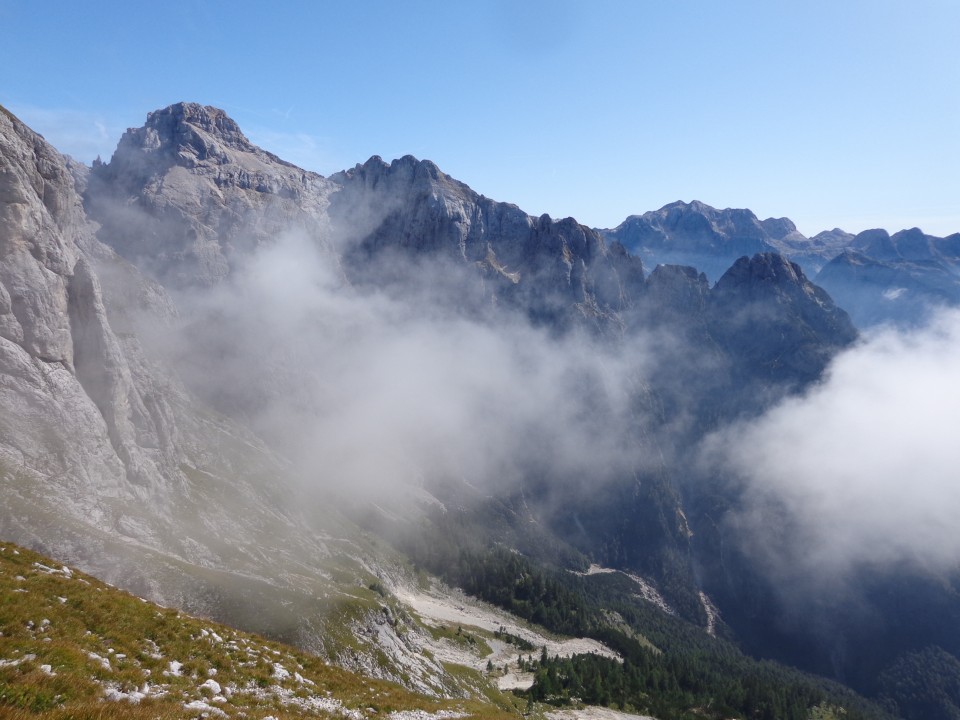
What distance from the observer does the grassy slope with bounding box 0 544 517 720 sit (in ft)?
54.2

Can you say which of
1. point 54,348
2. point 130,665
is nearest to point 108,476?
point 54,348

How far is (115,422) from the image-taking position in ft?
308

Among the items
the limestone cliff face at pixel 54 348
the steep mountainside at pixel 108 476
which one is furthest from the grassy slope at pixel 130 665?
the limestone cliff face at pixel 54 348

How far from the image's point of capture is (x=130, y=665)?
2219 centimetres

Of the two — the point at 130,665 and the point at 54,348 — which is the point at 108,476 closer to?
the point at 54,348

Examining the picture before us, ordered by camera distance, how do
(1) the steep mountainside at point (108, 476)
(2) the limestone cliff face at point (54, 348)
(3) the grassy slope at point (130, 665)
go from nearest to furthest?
(3) the grassy slope at point (130, 665) → (1) the steep mountainside at point (108, 476) → (2) the limestone cliff face at point (54, 348)

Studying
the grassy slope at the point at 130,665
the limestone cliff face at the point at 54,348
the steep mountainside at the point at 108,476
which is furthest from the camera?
the limestone cliff face at the point at 54,348

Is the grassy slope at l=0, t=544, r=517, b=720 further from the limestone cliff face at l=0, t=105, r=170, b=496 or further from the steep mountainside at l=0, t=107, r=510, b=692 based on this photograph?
the limestone cliff face at l=0, t=105, r=170, b=496

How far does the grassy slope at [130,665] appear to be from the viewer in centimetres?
1653

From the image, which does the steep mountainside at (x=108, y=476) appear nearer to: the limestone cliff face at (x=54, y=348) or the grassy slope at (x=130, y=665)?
the limestone cliff face at (x=54, y=348)

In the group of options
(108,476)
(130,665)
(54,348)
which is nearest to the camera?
(130,665)

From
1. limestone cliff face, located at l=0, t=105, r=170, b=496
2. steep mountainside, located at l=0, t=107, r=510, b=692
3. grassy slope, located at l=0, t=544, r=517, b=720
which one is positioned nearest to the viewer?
grassy slope, located at l=0, t=544, r=517, b=720

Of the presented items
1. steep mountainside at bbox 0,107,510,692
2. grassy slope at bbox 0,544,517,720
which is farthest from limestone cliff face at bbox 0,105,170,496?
grassy slope at bbox 0,544,517,720

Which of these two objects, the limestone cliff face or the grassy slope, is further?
the limestone cliff face
